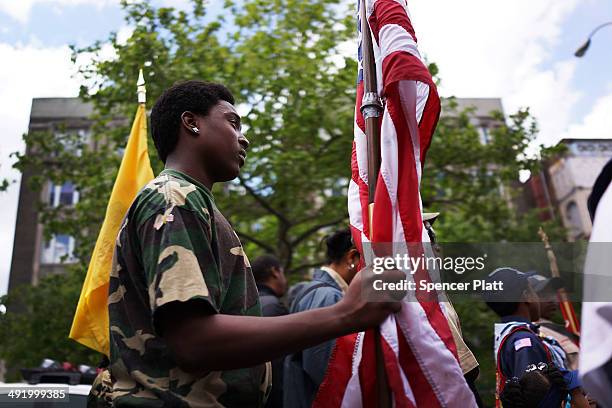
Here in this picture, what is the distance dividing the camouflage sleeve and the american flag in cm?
79

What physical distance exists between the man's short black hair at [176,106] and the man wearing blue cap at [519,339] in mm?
1993

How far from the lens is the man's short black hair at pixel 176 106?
2303 mm

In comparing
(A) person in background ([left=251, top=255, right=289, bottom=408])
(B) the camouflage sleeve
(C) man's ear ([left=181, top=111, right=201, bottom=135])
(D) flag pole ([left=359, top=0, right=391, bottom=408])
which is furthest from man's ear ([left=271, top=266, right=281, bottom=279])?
(B) the camouflage sleeve

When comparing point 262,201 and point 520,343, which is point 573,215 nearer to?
point 262,201

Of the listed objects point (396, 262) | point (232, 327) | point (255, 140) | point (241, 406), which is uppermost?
point (255, 140)

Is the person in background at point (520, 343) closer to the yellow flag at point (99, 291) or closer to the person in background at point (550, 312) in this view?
the person in background at point (550, 312)

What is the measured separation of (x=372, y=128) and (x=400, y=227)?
1.45 ft

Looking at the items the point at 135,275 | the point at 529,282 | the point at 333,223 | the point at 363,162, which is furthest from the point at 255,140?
the point at 135,275

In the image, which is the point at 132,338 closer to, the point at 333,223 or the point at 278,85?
the point at 278,85

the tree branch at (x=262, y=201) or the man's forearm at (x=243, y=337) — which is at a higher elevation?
the tree branch at (x=262, y=201)

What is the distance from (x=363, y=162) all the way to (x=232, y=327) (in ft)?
5.09

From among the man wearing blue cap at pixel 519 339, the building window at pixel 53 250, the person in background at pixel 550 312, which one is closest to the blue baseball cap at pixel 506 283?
the man wearing blue cap at pixel 519 339

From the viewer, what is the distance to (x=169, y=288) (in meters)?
1.69

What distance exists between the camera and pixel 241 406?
1889 millimetres
